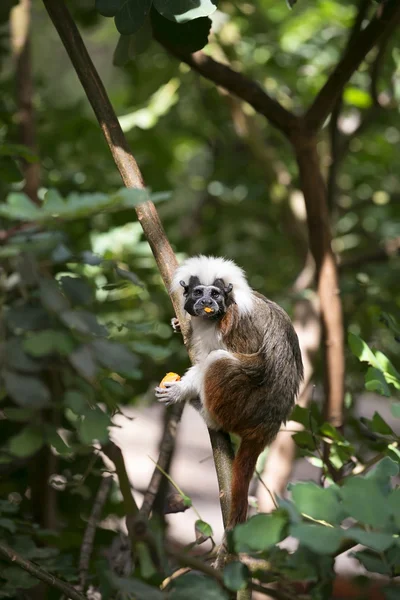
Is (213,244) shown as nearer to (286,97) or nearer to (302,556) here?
(286,97)

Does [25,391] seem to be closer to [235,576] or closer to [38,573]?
[235,576]

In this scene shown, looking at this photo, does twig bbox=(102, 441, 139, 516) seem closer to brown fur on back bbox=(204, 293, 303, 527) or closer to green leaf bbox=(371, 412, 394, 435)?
brown fur on back bbox=(204, 293, 303, 527)

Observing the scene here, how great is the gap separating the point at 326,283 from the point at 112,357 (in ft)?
4.77

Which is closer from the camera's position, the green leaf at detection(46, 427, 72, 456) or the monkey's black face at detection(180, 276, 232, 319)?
the green leaf at detection(46, 427, 72, 456)

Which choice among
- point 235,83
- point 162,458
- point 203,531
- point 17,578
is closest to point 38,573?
point 17,578

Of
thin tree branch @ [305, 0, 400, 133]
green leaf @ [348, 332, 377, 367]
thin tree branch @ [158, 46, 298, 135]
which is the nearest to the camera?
green leaf @ [348, 332, 377, 367]

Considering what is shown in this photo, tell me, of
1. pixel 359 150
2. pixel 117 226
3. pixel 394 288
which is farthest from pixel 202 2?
pixel 359 150

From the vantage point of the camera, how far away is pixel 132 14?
1.52m

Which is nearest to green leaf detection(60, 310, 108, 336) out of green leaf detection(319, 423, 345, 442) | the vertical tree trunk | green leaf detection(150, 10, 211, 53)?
green leaf detection(319, 423, 345, 442)

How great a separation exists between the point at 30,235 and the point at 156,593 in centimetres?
48

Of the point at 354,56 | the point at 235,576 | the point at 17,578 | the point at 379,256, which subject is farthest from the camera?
the point at 379,256

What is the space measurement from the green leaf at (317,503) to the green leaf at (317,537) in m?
0.04

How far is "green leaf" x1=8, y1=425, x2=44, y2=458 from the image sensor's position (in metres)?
0.95

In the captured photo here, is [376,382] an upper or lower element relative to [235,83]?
lower
